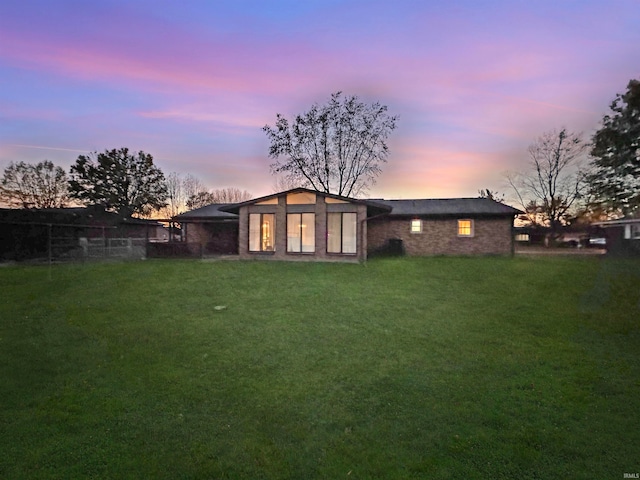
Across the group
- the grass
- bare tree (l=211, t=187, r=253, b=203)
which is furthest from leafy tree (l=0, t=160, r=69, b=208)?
the grass

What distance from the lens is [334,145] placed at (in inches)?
1356

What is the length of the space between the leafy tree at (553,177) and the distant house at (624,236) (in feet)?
25.8

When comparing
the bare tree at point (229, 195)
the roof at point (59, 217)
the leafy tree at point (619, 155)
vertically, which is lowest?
the roof at point (59, 217)

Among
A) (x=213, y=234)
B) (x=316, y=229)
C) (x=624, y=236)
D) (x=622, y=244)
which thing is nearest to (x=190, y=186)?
(x=213, y=234)

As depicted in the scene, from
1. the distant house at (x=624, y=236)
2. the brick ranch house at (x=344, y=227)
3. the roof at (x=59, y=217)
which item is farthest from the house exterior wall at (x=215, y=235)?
the distant house at (x=624, y=236)

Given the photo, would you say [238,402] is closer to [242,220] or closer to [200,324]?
[200,324]

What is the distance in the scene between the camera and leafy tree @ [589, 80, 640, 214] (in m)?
19.3

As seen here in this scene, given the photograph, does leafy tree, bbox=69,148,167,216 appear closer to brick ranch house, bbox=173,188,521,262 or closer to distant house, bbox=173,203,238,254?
distant house, bbox=173,203,238,254

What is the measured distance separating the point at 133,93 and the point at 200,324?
12.5 metres

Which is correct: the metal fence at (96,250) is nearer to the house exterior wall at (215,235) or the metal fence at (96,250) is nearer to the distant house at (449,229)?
the house exterior wall at (215,235)

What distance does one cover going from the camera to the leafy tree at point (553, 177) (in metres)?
32.7

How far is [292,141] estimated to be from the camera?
3478 cm

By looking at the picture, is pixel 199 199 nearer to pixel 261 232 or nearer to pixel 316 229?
pixel 261 232

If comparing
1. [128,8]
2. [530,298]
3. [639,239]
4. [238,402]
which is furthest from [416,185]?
[238,402]
